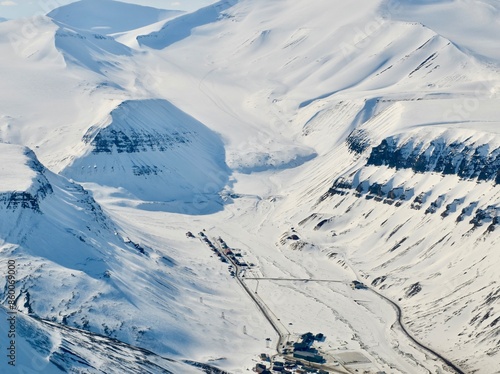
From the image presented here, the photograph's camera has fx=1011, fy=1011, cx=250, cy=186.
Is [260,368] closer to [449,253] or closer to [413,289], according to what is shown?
[413,289]

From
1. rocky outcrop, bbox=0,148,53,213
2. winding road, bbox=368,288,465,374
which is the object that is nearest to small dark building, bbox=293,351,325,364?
winding road, bbox=368,288,465,374

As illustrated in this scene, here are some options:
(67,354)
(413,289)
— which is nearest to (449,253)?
(413,289)

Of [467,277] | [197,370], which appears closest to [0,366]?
[197,370]

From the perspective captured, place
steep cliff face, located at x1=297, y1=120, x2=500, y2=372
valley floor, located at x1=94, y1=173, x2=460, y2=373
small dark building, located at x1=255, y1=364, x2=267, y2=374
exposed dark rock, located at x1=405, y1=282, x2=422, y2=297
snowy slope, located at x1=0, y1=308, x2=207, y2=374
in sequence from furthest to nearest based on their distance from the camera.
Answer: exposed dark rock, located at x1=405, y1=282, x2=422, y2=297 → steep cliff face, located at x1=297, y1=120, x2=500, y2=372 → valley floor, located at x1=94, y1=173, x2=460, y2=373 → small dark building, located at x1=255, y1=364, x2=267, y2=374 → snowy slope, located at x1=0, y1=308, x2=207, y2=374

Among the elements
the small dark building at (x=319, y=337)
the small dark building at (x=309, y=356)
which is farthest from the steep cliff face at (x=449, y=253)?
the small dark building at (x=309, y=356)

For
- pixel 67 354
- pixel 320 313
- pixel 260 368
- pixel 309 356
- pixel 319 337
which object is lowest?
pixel 320 313

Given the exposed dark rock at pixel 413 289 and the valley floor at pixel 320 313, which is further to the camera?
the exposed dark rock at pixel 413 289

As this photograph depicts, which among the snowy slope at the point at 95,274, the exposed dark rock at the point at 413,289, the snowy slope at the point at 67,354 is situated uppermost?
the snowy slope at the point at 67,354

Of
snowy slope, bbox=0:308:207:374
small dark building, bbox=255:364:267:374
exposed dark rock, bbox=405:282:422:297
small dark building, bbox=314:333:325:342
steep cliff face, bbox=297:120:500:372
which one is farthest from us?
exposed dark rock, bbox=405:282:422:297

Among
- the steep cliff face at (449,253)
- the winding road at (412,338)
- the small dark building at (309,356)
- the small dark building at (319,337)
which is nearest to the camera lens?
the winding road at (412,338)

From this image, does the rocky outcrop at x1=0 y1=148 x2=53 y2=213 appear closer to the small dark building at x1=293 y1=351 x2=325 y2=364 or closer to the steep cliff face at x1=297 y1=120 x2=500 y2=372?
the small dark building at x1=293 y1=351 x2=325 y2=364

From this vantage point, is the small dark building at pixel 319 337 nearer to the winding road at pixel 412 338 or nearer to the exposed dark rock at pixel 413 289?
the winding road at pixel 412 338
